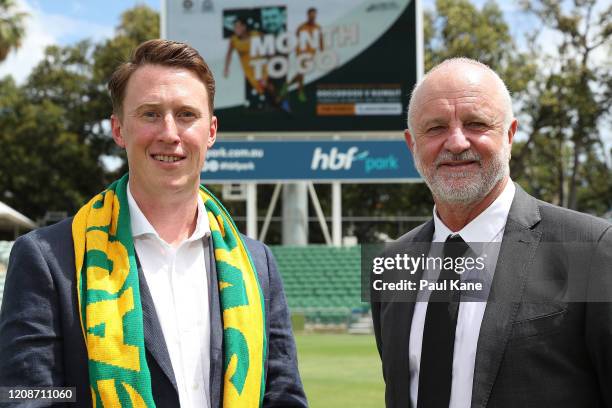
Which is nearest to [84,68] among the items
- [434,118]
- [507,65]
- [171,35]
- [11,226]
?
[11,226]

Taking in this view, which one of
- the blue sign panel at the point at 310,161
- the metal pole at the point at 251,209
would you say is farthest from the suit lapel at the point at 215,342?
the metal pole at the point at 251,209

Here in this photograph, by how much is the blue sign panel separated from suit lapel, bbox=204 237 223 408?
20.3 metres

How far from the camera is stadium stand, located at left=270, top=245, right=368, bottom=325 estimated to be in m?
19.8

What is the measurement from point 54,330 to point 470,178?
1473 millimetres

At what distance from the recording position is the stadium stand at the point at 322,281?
64.8 feet

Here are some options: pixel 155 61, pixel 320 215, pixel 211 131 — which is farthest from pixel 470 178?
pixel 320 215

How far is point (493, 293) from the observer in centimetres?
278

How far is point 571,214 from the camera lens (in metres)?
2.81

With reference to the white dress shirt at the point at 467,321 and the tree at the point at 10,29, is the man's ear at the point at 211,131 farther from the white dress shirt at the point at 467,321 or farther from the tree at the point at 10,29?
the tree at the point at 10,29

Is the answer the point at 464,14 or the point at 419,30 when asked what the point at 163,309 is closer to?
the point at 419,30

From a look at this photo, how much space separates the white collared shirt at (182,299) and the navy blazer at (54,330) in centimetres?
4

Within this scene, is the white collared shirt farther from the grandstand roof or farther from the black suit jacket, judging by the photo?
the grandstand roof

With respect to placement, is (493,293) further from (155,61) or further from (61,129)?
(61,129)

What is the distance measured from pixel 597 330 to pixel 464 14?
3214 centimetres
